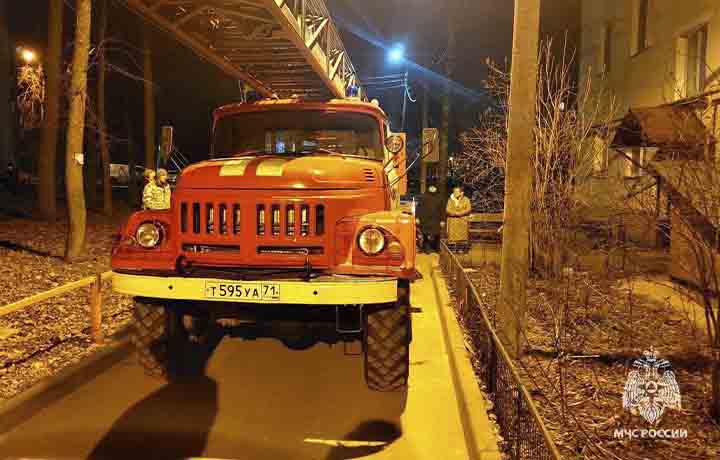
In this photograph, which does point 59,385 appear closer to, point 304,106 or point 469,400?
point 469,400

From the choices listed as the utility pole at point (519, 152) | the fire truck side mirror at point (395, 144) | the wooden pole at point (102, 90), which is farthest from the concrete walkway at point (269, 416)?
the wooden pole at point (102, 90)

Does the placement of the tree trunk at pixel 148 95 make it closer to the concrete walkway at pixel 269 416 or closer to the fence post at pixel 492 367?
the concrete walkway at pixel 269 416

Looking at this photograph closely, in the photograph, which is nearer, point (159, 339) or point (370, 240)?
point (370, 240)

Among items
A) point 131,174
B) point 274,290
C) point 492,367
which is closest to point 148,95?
point 131,174

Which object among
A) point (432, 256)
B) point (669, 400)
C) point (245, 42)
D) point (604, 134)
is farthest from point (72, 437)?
point (432, 256)

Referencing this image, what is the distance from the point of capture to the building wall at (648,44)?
38.4 feet

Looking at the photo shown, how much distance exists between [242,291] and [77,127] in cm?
658

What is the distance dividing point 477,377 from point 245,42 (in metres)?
5.14

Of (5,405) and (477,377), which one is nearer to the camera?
(5,405)

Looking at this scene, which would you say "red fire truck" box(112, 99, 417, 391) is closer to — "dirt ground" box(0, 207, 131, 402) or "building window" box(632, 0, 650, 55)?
"dirt ground" box(0, 207, 131, 402)

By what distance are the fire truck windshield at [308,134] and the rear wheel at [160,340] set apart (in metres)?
1.87

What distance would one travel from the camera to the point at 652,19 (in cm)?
1426

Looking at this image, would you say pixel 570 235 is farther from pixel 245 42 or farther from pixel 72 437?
pixel 72 437

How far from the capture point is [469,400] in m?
4.47
